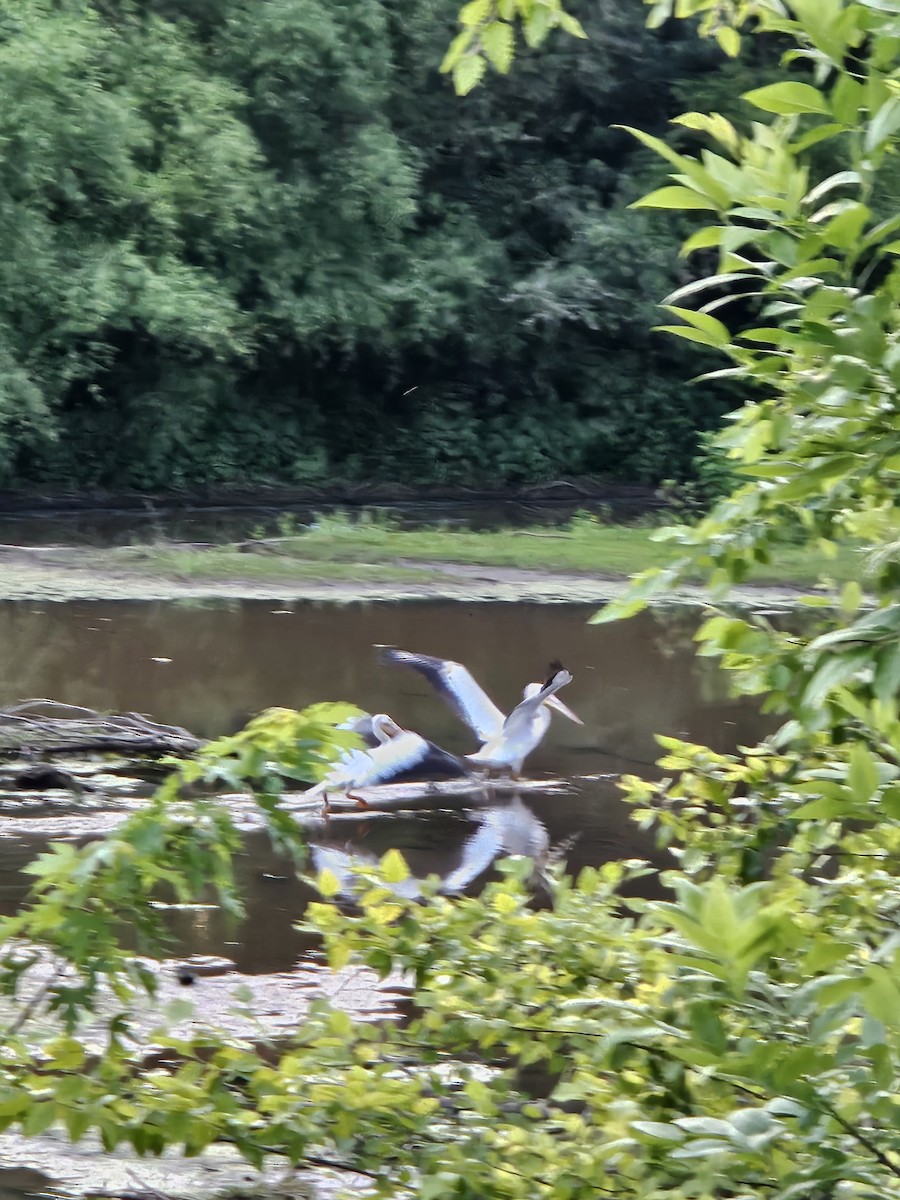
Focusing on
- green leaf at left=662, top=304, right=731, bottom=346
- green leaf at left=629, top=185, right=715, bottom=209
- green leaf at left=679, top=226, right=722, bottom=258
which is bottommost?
green leaf at left=662, top=304, right=731, bottom=346

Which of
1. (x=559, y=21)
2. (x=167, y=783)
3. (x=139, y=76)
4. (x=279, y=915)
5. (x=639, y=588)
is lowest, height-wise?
(x=279, y=915)

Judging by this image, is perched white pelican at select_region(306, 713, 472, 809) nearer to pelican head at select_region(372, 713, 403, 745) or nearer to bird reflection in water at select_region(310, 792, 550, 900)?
pelican head at select_region(372, 713, 403, 745)

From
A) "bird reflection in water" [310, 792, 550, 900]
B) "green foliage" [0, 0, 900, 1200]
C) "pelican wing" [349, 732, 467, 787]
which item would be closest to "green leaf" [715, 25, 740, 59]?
"green foliage" [0, 0, 900, 1200]

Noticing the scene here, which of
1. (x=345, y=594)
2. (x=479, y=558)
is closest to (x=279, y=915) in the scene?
(x=345, y=594)

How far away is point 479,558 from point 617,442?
7938 mm

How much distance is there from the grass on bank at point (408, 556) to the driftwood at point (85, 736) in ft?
20.8

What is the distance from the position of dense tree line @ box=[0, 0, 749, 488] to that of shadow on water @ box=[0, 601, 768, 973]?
6.38 m

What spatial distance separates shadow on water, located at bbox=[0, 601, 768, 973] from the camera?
6.43 m

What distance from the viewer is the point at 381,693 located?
977cm

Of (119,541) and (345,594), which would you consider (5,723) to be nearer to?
(345,594)

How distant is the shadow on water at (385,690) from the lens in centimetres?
643

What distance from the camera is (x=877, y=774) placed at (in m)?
1.51

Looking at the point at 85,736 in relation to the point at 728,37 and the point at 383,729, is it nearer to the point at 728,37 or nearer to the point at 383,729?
the point at 383,729

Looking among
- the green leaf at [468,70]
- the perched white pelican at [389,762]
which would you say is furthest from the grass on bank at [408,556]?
the green leaf at [468,70]
